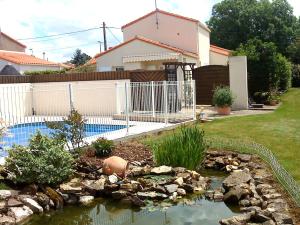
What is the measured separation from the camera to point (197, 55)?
29984 mm

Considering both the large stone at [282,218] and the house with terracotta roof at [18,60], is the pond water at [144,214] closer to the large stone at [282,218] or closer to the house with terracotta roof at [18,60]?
the large stone at [282,218]

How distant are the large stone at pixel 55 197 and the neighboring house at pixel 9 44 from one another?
40.0 metres

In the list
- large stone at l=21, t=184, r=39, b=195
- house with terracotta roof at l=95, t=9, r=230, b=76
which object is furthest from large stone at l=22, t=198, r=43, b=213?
house with terracotta roof at l=95, t=9, r=230, b=76

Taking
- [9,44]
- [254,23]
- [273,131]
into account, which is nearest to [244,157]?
[273,131]

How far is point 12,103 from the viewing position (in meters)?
15.4

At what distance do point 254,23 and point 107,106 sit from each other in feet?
130

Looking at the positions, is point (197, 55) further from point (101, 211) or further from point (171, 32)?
point (101, 211)

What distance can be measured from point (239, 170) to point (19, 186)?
17.6 feet

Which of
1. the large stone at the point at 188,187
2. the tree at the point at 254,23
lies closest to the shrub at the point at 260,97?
the large stone at the point at 188,187

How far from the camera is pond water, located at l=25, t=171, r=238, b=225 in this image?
26.1 ft

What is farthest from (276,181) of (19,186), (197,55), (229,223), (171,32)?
(171,32)

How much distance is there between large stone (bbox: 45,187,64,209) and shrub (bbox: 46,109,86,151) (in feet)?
6.95

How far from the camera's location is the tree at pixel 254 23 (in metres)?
53.2

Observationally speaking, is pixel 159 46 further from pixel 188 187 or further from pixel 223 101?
pixel 188 187
